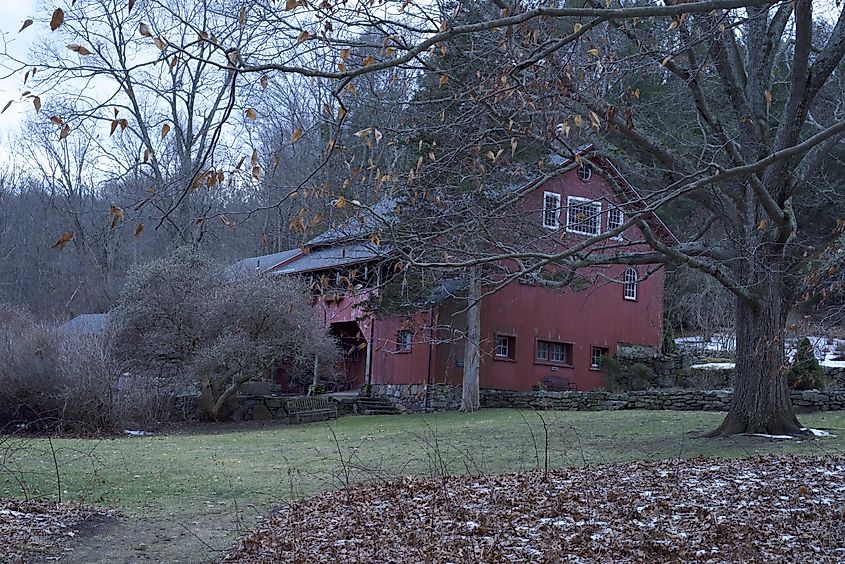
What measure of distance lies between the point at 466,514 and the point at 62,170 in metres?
34.4

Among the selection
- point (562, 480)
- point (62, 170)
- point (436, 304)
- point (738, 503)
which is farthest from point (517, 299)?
point (62, 170)

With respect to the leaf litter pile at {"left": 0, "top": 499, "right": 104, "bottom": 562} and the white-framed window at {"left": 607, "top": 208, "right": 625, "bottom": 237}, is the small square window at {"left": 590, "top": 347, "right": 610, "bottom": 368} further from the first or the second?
the leaf litter pile at {"left": 0, "top": 499, "right": 104, "bottom": 562}

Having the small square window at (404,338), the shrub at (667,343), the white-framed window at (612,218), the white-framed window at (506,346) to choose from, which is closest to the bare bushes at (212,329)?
the small square window at (404,338)

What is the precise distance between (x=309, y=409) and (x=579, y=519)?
1928cm

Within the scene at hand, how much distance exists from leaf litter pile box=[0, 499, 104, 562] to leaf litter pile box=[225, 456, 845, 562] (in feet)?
5.55

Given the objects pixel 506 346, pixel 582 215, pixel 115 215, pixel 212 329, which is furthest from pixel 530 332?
pixel 115 215

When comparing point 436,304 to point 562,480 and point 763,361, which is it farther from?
point 562,480

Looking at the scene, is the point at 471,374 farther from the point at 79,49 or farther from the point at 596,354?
the point at 79,49

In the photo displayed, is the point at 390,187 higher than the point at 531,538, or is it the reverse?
the point at 390,187

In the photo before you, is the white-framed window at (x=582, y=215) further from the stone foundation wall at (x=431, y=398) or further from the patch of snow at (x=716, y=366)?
the stone foundation wall at (x=431, y=398)

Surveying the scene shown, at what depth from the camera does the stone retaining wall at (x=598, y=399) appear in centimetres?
2044

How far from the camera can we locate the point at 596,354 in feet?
95.5

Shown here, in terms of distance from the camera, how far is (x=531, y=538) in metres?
7.34

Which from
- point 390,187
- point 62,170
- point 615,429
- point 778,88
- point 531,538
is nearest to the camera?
point 531,538
